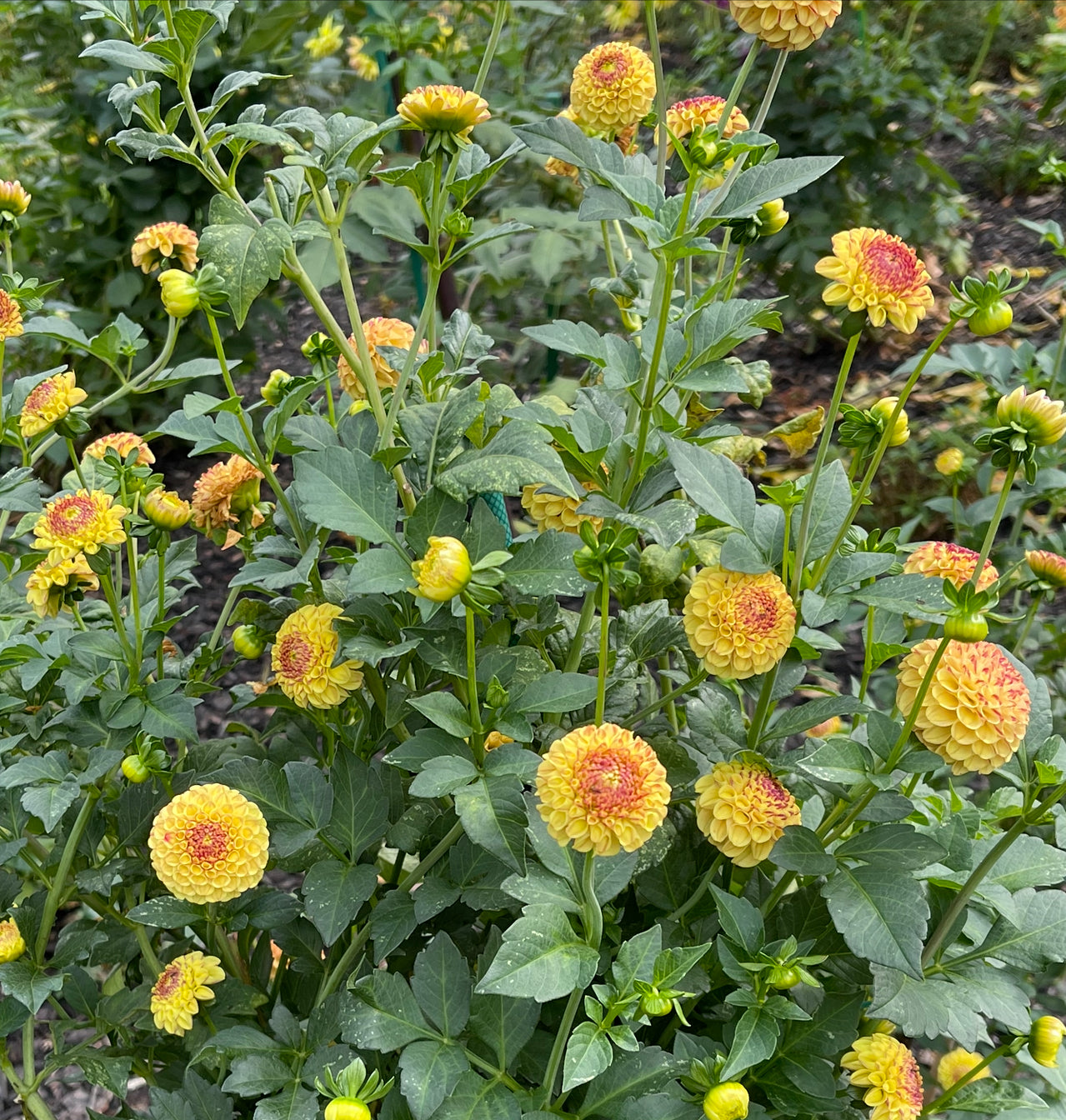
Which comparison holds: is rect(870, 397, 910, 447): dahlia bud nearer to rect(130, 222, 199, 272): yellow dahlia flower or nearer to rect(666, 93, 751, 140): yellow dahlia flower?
rect(666, 93, 751, 140): yellow dahlia flower

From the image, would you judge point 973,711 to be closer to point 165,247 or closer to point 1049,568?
point 1049,568

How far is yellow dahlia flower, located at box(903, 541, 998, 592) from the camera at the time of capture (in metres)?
0.79

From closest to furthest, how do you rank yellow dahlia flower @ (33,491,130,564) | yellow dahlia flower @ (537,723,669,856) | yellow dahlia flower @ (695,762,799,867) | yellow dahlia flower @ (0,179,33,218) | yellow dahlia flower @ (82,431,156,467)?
1. yellow dahlia flower @ (537,723,669,856)
2. yellow dahlia flower @ (695,762,799,867)
3. yellow dahlia flower @ (33,491,130,564)
4. yellow dahlia flower @ (82,431,156,467)
5. yellow dahlia flower @ (0,179,33,218)

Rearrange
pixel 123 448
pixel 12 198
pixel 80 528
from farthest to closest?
pixel 12 198 < pixel 123 448 < pixel 80 528

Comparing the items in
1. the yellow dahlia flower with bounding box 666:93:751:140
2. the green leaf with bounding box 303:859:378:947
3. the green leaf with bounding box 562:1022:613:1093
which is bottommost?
the green leaf with bounding box 303:859:378:947

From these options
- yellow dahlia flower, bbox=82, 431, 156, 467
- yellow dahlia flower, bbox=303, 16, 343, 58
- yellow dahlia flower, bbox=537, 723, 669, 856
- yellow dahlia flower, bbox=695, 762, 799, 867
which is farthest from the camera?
yellow dahlia flower, bbox=303, 16, 343, 58

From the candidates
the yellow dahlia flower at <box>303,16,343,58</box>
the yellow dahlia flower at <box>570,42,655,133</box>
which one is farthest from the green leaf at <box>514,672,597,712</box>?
the yellow dahlia flower at <box>303,16,343,58</box>

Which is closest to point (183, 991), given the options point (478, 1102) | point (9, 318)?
point (478, 1102)

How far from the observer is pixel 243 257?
2.31 feet

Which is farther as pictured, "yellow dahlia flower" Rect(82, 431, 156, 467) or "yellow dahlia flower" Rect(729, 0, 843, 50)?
"yellow dahlia flower" Rect(82, 431, 156, 467)

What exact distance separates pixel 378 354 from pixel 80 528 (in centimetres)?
29

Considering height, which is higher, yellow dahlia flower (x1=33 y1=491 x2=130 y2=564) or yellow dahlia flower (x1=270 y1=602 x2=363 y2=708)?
yellow dahlia flower (x1=33 y1=491 x2=130 y2=564)

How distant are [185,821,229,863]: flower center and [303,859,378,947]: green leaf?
7 centimetres

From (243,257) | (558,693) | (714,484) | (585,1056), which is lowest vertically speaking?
(585,1056)
